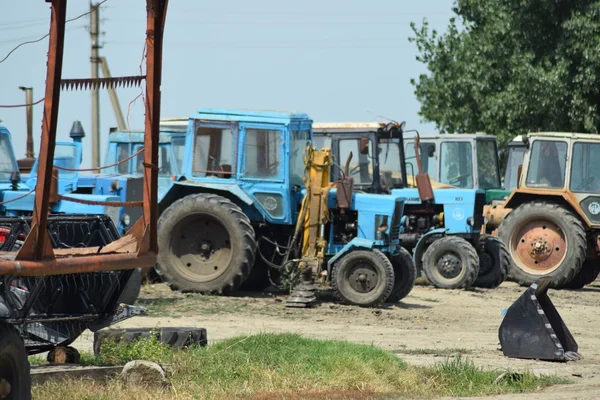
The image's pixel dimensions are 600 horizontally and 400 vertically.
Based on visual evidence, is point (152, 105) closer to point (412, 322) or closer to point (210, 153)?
point (412, 322)

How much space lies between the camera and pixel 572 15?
2566cm

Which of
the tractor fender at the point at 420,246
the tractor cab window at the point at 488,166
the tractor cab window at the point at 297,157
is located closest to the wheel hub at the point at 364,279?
the tractor cab window at the point at 297,157

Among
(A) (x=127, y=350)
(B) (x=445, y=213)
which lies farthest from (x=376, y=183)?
(A) (x=127, y=350)

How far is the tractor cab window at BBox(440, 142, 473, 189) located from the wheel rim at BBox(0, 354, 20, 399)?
1638cm

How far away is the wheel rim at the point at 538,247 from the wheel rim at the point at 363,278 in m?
4.97

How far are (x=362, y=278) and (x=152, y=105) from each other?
331 inches

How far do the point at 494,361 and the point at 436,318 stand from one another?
3.70 m

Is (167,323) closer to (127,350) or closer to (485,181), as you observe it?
(127,350)

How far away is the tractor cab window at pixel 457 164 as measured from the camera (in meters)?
22.6

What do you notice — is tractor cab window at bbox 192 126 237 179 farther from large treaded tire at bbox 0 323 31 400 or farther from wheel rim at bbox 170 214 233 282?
large treaded tire at bbox 0 323 31 400

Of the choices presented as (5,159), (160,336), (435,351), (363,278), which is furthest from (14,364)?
(5,159)

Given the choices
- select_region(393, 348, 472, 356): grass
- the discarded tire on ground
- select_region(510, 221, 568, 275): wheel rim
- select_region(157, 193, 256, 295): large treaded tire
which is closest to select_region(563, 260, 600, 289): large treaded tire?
select_region(510, 221, 568, 275): wheel rim

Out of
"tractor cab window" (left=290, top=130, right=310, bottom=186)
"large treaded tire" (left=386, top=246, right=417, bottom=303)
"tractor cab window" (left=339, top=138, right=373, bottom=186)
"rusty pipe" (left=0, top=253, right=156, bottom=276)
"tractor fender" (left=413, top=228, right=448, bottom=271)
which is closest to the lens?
"rusty pipe" (left=0, top=253, right=156, bottom=276)

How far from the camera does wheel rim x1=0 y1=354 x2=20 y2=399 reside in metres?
6.78
